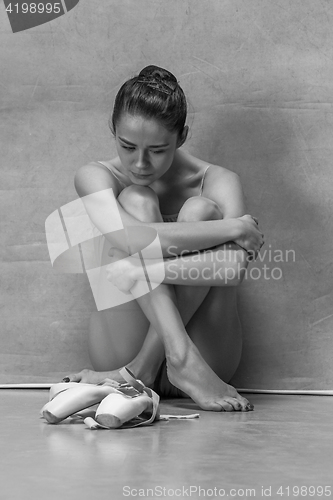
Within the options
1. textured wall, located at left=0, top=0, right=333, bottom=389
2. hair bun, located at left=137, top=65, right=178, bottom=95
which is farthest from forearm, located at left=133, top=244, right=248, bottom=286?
textured wall, located at left=0, top=0, right=333, bottom=389

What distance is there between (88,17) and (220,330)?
1.06 metres

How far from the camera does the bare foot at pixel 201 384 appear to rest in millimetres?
1588

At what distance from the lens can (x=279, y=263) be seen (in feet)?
7.22

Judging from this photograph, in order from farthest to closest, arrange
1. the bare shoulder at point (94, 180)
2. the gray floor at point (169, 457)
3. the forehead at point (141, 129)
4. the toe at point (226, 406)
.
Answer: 1. the bare shoulder at point (94, 180)
2. the forehead at point (141, 129)
3. the toe at point (226, 406)
4. the gray floor at point (169, 457)

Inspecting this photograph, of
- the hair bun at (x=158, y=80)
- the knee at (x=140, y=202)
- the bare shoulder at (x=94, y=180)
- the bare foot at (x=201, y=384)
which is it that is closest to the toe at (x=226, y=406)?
the bare foot at (x=201, y=384)

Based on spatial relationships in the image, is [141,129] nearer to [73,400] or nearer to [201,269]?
[201,269]

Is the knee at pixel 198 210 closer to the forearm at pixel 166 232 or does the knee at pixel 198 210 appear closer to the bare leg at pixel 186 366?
the forearm at pixel 166 232

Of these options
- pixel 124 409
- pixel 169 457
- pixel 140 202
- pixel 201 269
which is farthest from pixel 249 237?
pixel 169 457

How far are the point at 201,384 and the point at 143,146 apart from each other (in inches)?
22.0

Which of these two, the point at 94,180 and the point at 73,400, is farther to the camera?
the point at 94,180

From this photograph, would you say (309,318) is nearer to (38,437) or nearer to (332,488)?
(38,437)

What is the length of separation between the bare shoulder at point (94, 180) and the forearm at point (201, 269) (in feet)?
0.83

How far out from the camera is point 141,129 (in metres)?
1.69

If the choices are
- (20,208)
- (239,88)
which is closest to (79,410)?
(20,208)
